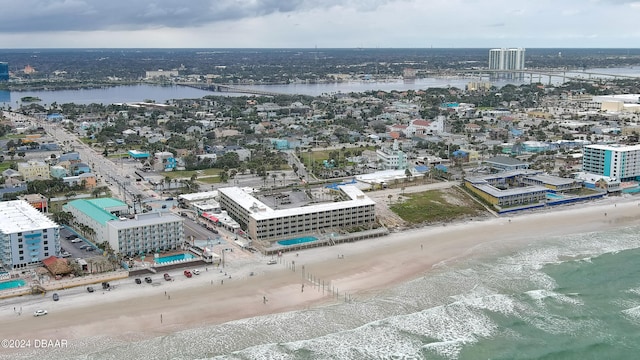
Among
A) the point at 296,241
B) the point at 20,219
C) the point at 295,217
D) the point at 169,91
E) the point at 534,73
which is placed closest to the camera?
the point at 20,219

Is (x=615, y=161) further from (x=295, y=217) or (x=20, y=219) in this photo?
(x=20, y=219)

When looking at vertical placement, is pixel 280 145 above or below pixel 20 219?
above

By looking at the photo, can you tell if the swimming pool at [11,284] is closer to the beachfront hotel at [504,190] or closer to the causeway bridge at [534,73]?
the beachfront hotel at [504,190]

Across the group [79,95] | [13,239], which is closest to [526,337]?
[13,239]

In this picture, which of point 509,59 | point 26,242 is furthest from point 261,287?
point 509,59

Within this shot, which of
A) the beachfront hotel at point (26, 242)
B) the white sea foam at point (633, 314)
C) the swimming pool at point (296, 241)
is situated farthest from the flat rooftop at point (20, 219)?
the white sea foam at point (633, 314)
